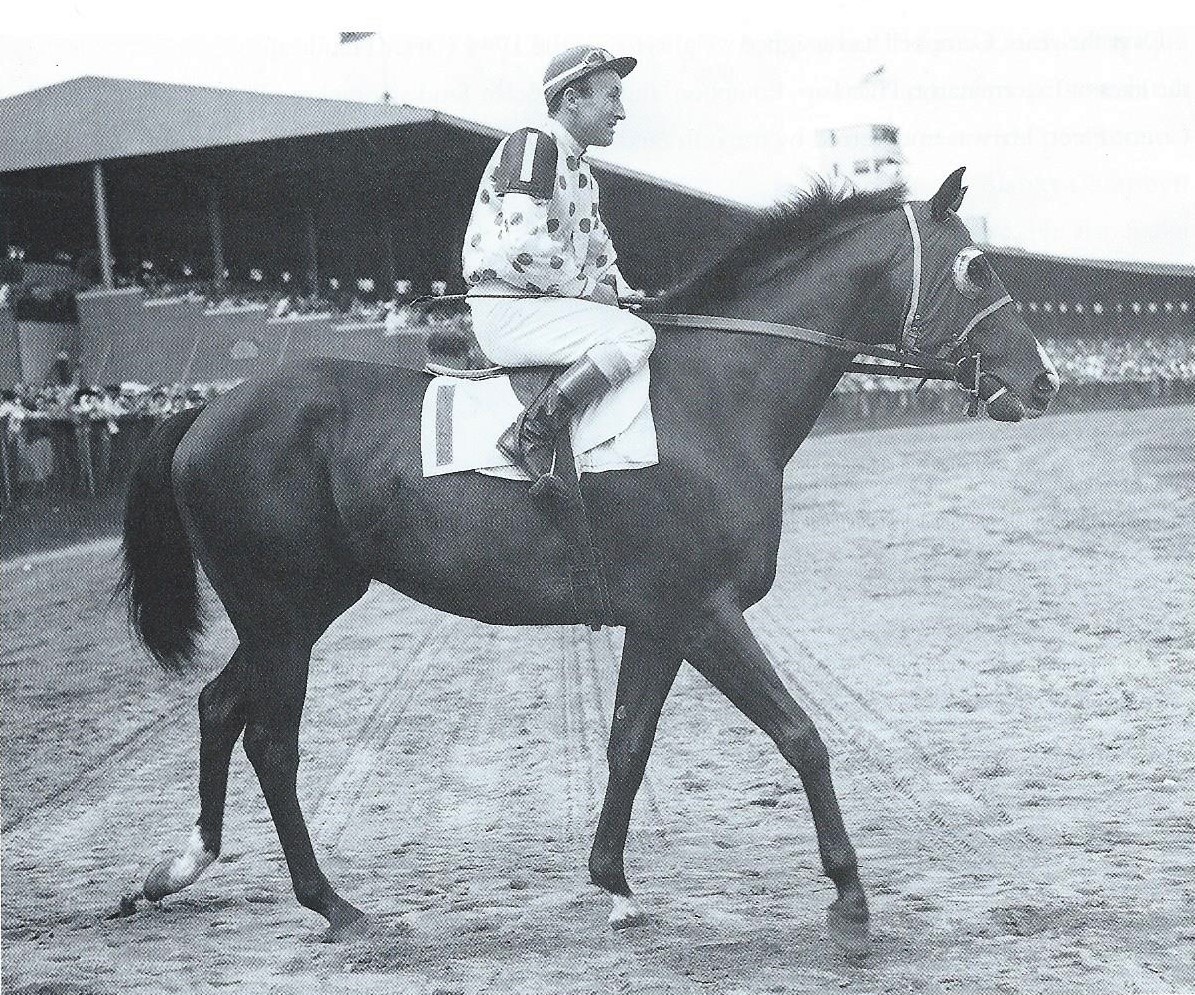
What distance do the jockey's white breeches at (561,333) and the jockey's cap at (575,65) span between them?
1.96 feet

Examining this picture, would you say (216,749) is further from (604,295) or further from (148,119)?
(148,119)

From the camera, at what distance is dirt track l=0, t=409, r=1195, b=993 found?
12.7 feet

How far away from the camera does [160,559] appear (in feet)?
15.7

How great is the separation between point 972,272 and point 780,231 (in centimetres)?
57

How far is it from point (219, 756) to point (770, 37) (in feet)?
11.8

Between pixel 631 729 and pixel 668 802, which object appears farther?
pixel 668 802

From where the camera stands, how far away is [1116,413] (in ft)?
97.2

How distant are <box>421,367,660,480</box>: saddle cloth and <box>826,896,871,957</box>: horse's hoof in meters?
1.27

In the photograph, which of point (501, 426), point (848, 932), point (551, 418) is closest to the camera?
point (848, 932)

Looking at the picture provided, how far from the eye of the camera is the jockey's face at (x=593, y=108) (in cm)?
427

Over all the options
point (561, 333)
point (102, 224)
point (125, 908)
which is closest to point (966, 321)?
point (561, 333)

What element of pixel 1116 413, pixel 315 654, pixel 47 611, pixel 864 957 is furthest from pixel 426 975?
pixel 1116 413

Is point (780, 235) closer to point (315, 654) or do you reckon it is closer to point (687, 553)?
point (687, 553)

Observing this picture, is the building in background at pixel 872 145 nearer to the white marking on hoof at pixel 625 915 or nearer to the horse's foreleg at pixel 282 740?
the horse's foreleg at pixel 282 740
